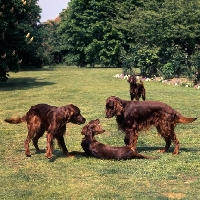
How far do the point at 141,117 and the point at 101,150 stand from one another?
1.02 m

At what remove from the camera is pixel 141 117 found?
7.57 meters

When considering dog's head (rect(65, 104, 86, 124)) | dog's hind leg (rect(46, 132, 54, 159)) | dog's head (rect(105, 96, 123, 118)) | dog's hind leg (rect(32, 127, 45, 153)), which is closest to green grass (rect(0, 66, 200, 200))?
dog's hind leg (rect(46, 132, 54, 159))

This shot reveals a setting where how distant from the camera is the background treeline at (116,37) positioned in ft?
78.0

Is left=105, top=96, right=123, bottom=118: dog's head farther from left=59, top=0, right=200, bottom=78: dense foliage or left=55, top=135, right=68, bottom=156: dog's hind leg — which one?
left=59, top=0, right=200, bottom=78: dense foliage

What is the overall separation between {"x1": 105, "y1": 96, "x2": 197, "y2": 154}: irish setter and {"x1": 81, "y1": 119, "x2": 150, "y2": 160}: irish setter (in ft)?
1.19

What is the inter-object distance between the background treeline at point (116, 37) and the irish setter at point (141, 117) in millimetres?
15549

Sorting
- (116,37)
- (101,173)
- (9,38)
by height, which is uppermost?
(116,37)

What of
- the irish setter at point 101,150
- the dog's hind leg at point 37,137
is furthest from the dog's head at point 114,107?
the dog's hind leg at point 37,137

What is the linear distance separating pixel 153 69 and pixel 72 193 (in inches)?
951

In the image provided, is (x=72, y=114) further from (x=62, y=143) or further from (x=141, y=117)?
(x=141, y=117)

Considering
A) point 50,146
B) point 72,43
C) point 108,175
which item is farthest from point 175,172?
point 72,43

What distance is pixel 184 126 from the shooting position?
10.5 meters

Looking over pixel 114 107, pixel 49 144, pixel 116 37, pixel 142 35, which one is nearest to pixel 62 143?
pixel 49 144

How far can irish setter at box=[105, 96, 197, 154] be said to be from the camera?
7.50 m
